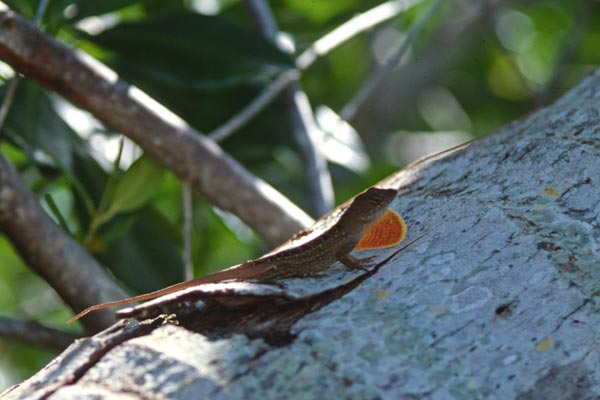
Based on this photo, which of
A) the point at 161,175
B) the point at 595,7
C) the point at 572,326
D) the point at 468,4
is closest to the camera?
the point at 572,326

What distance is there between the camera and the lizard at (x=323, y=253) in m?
1.59

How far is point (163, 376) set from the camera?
1.26 metres

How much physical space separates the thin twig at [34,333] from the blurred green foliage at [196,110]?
308mm

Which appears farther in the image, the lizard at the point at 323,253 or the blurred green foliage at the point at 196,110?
the blurred green foliage at the point at 196,110

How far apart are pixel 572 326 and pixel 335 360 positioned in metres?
0.40

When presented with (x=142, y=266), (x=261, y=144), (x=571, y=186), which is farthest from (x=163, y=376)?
(x=261, y=144)

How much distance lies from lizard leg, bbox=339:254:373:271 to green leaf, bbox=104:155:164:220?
1.20 meters

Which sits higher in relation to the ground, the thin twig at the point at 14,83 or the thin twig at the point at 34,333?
the thin twig at the point at 14,83

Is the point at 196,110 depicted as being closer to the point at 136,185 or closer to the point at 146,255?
the point at 146,255

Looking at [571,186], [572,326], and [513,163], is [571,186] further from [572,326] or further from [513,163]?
[572,326]

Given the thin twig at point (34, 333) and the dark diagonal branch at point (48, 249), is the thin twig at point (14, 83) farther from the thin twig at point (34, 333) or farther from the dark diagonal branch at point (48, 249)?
the thin twig at point (34, 333)

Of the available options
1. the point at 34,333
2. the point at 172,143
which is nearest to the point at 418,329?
the point at 172,143

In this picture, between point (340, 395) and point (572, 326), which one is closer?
point (340, 395)

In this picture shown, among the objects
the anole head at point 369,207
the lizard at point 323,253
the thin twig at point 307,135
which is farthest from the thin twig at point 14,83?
the anole head at point 369,207
